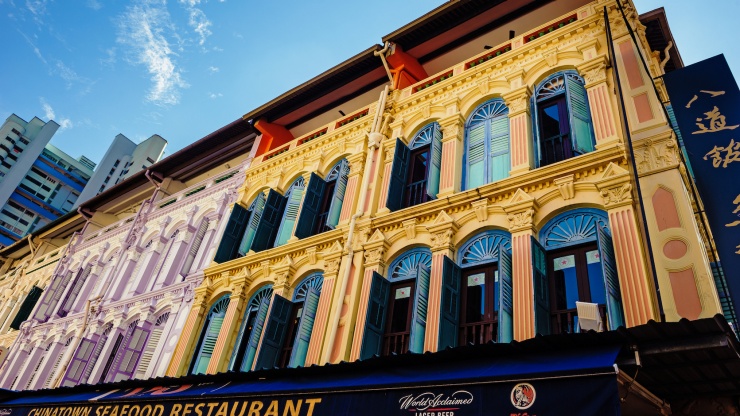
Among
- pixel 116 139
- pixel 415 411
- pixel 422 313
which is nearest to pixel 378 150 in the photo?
pixel 422 313

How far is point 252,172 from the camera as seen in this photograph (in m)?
13.4

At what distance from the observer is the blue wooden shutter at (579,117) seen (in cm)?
748

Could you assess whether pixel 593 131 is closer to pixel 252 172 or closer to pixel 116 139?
pixel 252 172

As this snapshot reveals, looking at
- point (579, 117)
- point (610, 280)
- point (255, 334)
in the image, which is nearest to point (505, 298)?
point (610, 280)

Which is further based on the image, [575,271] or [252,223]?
[252,223]

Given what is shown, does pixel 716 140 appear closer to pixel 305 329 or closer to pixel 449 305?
pixel 449 305

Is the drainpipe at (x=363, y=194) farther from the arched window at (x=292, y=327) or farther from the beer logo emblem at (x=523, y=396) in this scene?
the beer logo emblem at (x=523, y=396)

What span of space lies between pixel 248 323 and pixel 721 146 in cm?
851

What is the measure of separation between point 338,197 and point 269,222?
6.64 ft

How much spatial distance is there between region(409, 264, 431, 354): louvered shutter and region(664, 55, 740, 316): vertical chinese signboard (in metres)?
3.85

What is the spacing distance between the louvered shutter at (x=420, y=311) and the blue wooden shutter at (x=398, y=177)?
5.59 ft

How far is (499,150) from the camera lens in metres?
8.59

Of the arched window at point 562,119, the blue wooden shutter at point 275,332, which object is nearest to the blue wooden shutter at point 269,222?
the blue wooden shutter at point 275,332

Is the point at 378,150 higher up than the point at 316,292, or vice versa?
the point at 378,150
